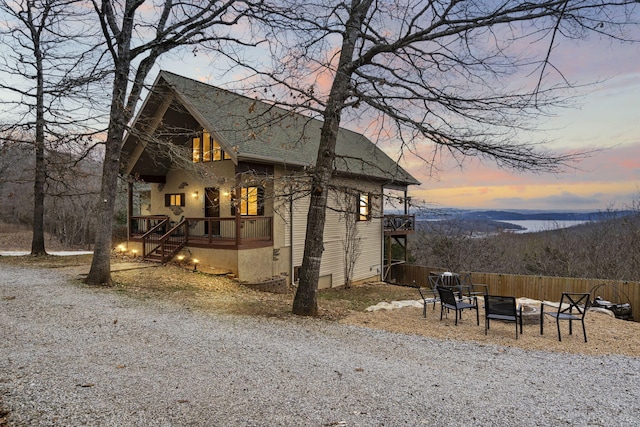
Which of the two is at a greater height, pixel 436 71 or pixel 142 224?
pixel 436 71

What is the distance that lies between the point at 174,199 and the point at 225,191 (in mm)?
3232

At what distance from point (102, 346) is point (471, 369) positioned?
16.9 ft

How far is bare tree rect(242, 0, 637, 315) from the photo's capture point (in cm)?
628

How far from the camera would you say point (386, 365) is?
16.7 feet

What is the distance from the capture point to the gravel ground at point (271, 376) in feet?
11.5

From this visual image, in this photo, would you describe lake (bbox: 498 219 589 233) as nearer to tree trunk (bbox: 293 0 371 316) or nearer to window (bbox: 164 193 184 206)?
tree trunk (bbox: 293 0 371 316)

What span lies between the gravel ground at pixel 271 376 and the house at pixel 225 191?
474 centimetres

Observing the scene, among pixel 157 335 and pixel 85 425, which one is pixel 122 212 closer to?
pixel 157 335

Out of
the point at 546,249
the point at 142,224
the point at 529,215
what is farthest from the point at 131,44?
the point at 529,215

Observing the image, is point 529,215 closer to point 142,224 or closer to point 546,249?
point 546,249

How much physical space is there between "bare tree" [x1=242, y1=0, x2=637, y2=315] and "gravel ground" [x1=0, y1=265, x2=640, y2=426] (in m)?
2.57

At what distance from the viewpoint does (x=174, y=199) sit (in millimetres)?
15797

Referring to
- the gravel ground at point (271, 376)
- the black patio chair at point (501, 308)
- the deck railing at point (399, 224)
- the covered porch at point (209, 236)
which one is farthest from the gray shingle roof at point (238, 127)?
the gravel ground at point (271, 376)

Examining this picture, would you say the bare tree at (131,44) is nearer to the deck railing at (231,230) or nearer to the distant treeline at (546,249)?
the deck railing at (231,230)
